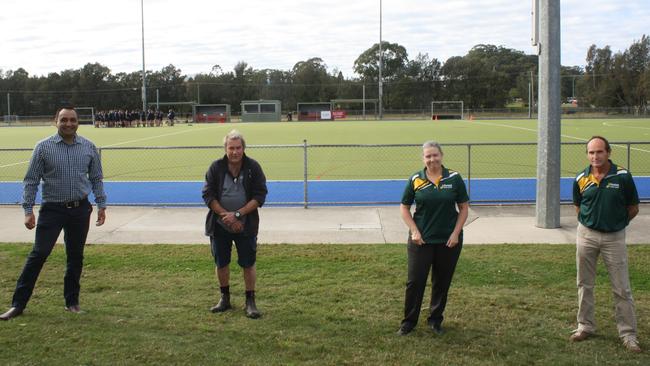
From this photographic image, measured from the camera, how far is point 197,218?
11133mm

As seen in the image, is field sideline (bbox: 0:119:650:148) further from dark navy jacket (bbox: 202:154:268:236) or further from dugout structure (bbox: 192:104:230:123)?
dugout structure (bbox: 192:104:230:123)

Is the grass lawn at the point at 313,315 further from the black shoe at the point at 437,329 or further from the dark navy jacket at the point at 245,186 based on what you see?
the dark navy jacket at the point at 245,186

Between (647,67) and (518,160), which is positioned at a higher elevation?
(647,67)

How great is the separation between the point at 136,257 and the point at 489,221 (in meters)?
5.67

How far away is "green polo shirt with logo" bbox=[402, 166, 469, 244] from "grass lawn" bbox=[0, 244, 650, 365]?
2.85 ft

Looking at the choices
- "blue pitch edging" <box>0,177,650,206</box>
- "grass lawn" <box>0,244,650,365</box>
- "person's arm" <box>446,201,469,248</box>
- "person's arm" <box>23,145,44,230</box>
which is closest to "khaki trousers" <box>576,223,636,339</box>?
"grass lawn" <box>0,244,650,365</box>

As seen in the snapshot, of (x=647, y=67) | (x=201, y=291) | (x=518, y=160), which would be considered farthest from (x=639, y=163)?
(x=647, y=67)

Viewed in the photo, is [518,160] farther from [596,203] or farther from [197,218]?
[596,203]

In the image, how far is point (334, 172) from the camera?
17.9 metres

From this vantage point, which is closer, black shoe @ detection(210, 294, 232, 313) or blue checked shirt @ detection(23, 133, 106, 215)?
blue checked shirt @ detection(23, 133, 106, 215)

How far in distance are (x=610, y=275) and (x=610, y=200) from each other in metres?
0.61

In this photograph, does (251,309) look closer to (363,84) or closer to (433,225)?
(433,225)

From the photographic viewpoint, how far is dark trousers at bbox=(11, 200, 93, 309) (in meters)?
5.76

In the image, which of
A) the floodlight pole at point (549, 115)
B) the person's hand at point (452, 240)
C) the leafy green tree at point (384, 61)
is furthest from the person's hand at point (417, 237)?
the leafy green tree at point (384, 61)
